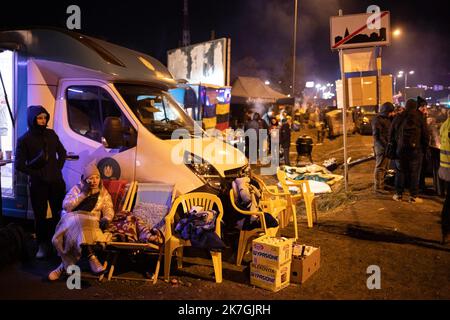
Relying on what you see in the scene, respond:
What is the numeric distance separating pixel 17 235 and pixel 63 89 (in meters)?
2.29

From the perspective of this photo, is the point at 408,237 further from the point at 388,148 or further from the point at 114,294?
the point at 114,294

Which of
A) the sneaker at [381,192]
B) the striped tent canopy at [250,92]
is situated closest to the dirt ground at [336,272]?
the sneaker at [381,192]

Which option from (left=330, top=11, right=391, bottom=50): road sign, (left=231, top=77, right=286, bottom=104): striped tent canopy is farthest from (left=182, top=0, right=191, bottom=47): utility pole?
(left=330, top=11, right=391, bottom=50): road sign

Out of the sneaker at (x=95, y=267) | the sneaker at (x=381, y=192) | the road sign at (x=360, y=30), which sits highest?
the road sign at (x=360, y=30)

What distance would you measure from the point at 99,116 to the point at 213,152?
179 cm

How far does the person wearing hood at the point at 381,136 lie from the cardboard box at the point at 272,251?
4880 mm

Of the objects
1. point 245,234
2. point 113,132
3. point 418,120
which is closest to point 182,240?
point 245,234

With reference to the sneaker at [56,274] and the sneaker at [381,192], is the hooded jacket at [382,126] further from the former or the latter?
the sneaker at [56,274]

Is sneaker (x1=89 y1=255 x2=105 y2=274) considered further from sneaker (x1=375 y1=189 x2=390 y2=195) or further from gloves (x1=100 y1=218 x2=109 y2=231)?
sneaker (x1=375 y1=189 x2=390 y2=195)

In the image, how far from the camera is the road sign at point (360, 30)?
805 cm

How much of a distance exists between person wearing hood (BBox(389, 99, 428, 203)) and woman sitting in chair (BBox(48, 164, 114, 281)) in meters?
5.49

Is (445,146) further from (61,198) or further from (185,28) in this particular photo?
(185,28)

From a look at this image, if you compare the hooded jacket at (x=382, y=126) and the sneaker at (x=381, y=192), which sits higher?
the hooded jacket at (x=382, y=126)
